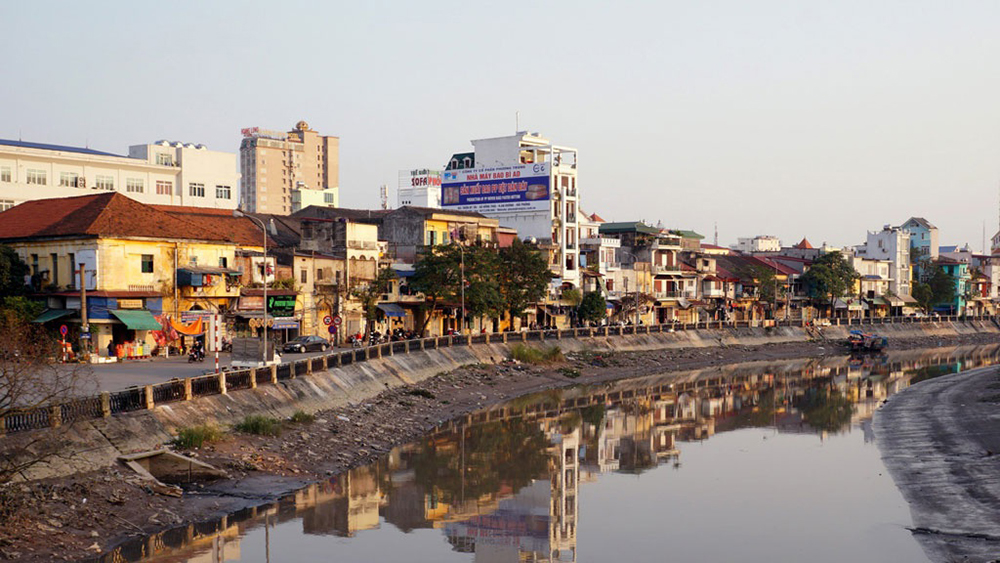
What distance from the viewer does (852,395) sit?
74.3m

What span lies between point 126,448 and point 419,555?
1120cm

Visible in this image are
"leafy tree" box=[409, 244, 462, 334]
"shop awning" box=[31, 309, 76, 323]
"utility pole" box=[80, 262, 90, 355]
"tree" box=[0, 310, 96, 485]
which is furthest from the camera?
"leafy tree" box=[409, 244, 462, 334]

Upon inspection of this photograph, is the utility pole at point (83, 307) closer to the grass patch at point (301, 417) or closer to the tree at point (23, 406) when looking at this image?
the grass patch at point (301, 417)

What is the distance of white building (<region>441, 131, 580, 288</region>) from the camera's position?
104 metres

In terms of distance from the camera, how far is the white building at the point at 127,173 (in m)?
89.6

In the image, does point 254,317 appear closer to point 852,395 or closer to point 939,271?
point 852,395

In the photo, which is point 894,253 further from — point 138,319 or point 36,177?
point 138,319

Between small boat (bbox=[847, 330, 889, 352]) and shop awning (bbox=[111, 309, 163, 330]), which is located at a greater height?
shop awning (bbox=[111, 309, 163, 330])

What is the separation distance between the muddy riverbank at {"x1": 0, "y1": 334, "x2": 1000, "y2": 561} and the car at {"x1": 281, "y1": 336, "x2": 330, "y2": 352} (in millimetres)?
9222

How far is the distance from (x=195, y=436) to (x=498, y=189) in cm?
7369

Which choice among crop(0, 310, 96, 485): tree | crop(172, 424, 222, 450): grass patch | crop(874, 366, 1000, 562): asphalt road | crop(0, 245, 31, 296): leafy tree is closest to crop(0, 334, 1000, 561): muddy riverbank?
crop(172, 424, 222, 450): grass patch

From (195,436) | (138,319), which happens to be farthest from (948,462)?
(138,319)

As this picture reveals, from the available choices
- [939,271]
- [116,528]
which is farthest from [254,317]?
[939,271]

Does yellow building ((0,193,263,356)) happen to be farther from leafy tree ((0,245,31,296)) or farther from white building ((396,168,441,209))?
white building ((396,168,441,209))
